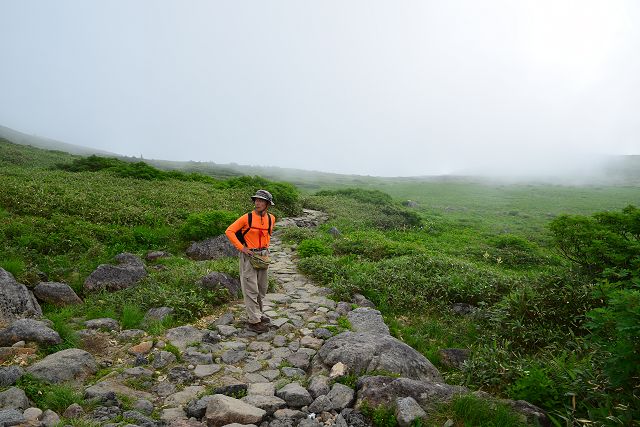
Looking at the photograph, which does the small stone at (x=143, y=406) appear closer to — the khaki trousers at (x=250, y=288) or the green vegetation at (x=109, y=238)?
the green vegetation at (x=109, y=238)

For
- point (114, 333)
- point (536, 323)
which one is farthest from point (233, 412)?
point (536, 323)

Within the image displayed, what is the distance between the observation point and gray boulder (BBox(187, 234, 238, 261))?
44.7 feet

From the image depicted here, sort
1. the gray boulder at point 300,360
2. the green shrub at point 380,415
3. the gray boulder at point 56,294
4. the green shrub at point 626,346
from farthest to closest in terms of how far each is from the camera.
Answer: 1. the gray boulder at point 56,294
2. the gray boulder at point 300,360
3. the green shrub at point 380,415
4. the green shrub at point 626,346

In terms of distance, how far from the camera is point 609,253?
849 centimetres

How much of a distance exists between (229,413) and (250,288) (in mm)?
3579

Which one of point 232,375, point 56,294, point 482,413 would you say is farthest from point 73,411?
point 482,413

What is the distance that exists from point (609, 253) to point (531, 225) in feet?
80.1

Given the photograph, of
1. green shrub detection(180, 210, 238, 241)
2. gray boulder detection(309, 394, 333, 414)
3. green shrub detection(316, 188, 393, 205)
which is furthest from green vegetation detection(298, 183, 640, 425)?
green shrub detection(316, 188, 393, 205)

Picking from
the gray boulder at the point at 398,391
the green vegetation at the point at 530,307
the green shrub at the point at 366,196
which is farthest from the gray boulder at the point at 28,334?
the green shrub at the point at 366,196

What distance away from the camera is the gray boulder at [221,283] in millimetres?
10109

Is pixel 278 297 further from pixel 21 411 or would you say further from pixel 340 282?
pixel 21 411

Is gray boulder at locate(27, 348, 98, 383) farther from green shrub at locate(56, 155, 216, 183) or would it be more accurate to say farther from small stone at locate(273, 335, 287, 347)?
green shrub at locate(56, 155, 216, 183)

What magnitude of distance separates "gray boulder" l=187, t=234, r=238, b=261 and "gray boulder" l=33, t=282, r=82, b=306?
4.61 m

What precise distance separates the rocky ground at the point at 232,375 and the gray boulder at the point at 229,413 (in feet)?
0.04
